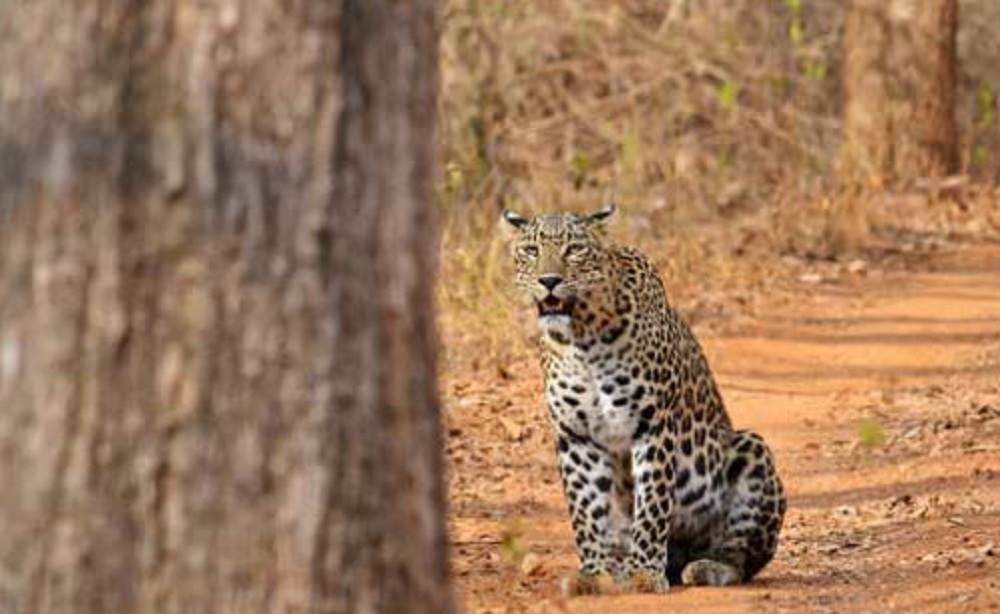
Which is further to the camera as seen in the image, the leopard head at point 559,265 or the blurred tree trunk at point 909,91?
the blurred tree trunk at point 909,91

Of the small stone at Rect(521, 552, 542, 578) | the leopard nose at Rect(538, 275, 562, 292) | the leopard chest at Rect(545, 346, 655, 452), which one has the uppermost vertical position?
the leopard nose at Rect(538, 275, 562, 292)

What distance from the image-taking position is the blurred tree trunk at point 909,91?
18.1 metres

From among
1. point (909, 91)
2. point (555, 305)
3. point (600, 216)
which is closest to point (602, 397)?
point (555, 305)

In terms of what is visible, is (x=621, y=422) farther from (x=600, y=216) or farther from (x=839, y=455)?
(x=839, y=455)

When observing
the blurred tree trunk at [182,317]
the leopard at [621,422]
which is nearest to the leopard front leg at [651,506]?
the leopard at [621,422]

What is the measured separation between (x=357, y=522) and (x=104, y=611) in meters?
0.44

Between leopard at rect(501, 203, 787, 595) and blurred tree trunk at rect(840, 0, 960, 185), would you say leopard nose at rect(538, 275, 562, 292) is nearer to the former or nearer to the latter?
leopard at rect(501, 203, 787, 595)

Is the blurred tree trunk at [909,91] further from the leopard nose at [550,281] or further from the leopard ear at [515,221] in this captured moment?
the leopard nose at [550,281]

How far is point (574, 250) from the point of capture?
328 inches

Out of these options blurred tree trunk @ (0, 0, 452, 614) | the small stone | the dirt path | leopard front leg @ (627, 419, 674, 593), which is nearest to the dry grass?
the dirt path

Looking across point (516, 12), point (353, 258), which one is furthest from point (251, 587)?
point (516, 12)

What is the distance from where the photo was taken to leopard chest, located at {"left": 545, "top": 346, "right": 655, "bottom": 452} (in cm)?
829

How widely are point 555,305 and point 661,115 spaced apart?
10.9 m

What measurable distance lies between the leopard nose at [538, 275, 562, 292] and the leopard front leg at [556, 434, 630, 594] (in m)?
0.52
